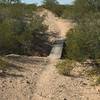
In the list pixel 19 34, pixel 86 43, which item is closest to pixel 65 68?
pixel 86 43

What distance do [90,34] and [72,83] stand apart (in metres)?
4.64

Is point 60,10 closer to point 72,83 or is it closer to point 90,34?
point 90,34

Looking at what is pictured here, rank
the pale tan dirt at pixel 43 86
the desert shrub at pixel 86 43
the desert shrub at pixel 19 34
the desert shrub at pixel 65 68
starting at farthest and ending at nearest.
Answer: the desert shrub at pixel 19 34
the desert shrub at pixel 86 43
the desert shrub at pixel 65 68
the pale tan dirt at pixel 43 86

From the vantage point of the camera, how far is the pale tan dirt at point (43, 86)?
1210 cm

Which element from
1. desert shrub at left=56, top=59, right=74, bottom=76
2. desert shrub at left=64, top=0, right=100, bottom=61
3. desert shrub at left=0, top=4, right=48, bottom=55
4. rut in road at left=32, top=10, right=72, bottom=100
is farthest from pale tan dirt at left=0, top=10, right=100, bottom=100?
desert shrub at left=0, top=4, right=48, bottom=55

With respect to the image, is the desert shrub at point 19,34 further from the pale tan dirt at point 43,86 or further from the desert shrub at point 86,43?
the pale tan dirt at point 43,86

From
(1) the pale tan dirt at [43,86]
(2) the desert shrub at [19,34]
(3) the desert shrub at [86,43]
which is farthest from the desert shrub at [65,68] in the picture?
(2) the desert shrub at [19,34]

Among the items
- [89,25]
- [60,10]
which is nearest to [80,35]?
[89,25]

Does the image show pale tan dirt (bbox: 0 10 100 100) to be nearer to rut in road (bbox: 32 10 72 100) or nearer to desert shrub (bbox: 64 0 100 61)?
rut in road (bbox: 32 10 72 100)

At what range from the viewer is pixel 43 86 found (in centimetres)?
1320

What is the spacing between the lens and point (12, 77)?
551 inches

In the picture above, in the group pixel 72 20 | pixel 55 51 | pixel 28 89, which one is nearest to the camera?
pixel 28 89

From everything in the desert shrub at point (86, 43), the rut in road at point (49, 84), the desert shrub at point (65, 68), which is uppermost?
the desert shrub at point (86, 43)

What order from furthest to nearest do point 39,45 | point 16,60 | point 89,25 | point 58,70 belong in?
point 39,45 < point 89,25 < point 16,60 < point 58,70
